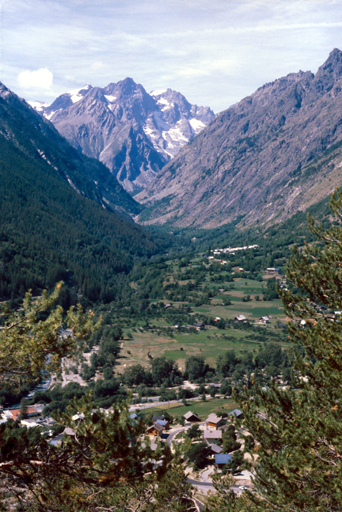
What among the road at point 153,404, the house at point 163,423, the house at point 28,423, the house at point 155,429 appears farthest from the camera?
the road at point 153,404

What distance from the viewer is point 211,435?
66.8 m

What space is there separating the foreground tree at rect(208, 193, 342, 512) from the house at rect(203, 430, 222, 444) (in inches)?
1805

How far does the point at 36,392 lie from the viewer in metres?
94.6

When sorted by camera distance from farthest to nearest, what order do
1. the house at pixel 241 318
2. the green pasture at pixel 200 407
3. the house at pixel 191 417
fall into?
the house at pixel 241 318, the green pasture at pixel 200 407, the house at pixel 191 417

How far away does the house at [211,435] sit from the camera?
216 ft

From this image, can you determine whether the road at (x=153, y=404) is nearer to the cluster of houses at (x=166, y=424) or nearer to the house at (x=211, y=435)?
the cluster of houses at (x=166, y=424)

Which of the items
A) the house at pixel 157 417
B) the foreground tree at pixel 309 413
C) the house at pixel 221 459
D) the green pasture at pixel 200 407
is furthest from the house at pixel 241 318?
the foreground tree at pixel 309 413

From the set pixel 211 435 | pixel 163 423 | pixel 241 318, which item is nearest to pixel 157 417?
pixel 163 423

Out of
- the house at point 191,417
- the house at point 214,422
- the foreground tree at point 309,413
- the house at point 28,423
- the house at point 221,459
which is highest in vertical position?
the foreground tree at point 309,413

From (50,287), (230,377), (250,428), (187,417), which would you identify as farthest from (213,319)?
(250,428)

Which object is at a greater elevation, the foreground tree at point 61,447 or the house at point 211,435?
the foreground tree at point 61,447

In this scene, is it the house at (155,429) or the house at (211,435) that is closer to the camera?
the house at (211,435)

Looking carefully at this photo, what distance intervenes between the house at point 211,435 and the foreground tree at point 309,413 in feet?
150

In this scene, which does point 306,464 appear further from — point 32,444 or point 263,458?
point 32,444
